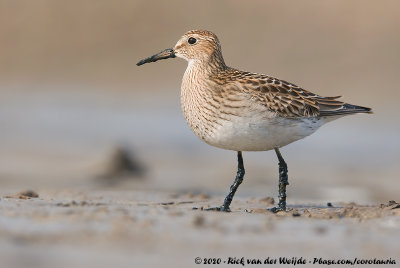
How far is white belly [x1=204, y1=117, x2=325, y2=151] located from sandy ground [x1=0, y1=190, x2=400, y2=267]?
77 cm

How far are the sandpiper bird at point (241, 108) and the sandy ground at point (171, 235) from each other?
2.81 feet

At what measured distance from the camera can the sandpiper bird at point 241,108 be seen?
949 cm

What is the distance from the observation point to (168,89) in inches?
956

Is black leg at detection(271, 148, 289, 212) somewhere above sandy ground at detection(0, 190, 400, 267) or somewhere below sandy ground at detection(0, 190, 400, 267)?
above

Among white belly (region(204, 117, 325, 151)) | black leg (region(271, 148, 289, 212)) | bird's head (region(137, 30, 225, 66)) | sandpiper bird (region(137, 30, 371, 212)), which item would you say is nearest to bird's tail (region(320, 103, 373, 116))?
sandpiper bird (region(137, 30, 371, 212))

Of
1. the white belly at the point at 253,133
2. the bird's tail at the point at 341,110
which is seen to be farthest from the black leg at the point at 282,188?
the bird's tail at the point at 341,110

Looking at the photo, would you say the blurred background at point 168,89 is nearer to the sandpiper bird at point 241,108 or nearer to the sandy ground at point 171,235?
the sandpiper bird at point 241,108

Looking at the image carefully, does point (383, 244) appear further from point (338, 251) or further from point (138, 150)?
point (138, 150)

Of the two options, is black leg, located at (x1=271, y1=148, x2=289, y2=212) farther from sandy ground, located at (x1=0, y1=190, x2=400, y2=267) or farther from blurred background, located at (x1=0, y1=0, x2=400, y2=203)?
blurred background, located at (x1=0, y1=0, x2=400, y2=203)

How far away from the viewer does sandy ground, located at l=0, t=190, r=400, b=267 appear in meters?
6.67

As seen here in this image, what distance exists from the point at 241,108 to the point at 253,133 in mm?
294

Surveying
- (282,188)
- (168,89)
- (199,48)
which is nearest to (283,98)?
(282,188)

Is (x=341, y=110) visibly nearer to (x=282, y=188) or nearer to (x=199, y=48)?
(x=282, y=188)

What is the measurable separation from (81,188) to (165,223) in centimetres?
432
